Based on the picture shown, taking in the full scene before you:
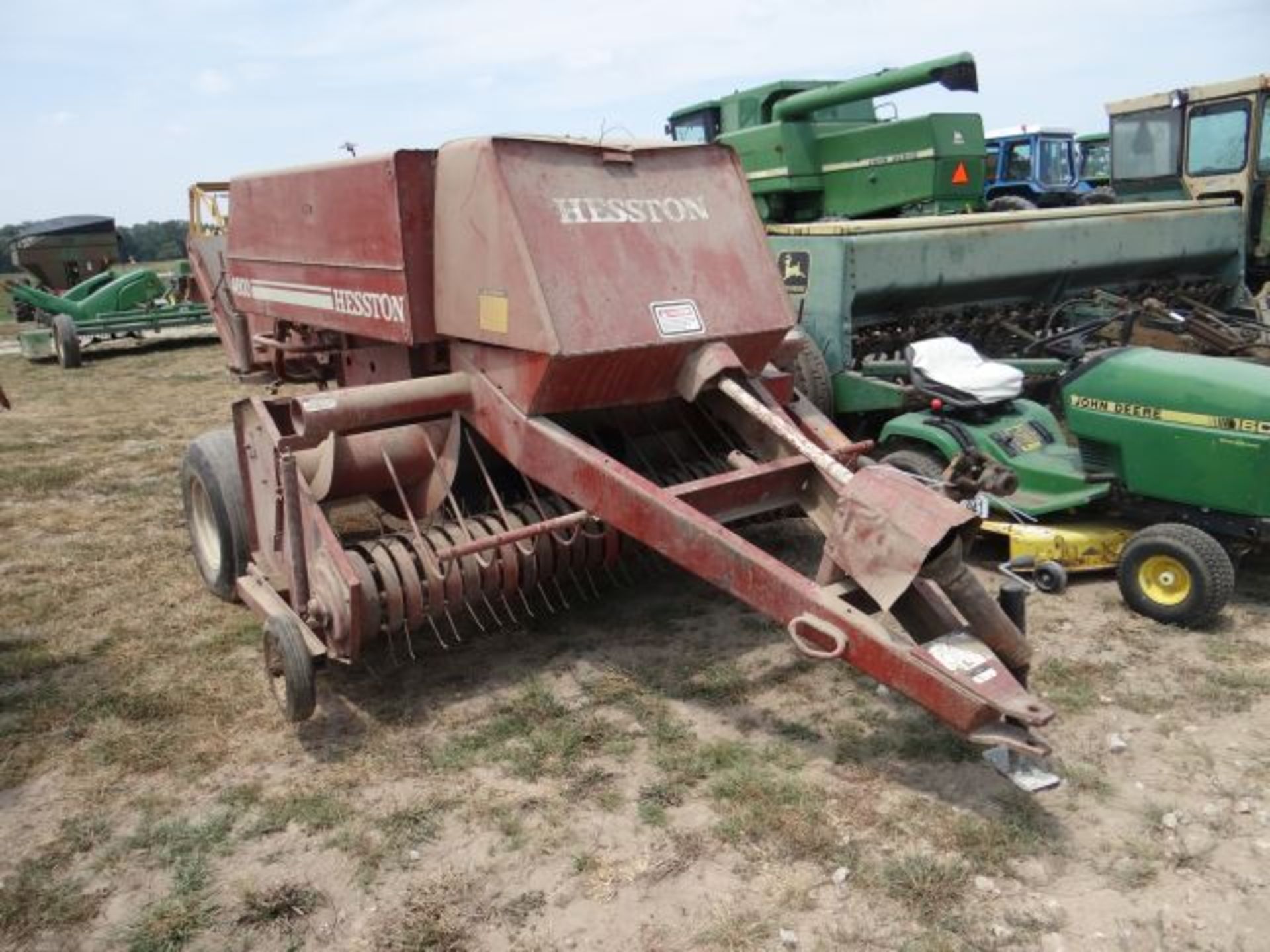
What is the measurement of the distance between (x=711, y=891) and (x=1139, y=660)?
193cm

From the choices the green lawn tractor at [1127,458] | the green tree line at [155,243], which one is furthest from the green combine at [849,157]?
the green tree line at [155,243]

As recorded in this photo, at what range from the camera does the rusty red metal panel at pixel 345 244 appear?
3.72 m

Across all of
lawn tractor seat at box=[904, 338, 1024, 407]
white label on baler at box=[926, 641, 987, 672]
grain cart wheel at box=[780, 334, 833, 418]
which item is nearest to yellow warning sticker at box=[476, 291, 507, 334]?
white label on baler at box=[926, 641, 987, 672]

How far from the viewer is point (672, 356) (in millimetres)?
3568

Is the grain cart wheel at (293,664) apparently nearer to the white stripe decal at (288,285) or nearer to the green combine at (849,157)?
the white stripe decal at (288,285)

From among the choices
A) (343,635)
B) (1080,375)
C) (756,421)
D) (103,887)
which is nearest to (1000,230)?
(1080,375)

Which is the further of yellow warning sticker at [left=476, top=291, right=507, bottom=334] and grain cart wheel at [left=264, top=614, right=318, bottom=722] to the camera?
yellow warning sticker at [left=476, top=291, right=507, bottom=334]

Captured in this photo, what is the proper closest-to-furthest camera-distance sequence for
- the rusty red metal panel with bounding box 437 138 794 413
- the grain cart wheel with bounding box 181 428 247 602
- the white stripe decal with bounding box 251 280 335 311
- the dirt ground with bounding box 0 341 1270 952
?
the dirt ground with bounding box 0 341 1270 952
the rusty red metal panel with bounding box 437 138 794 413
the grain cart wheel with bounding box 181 428 247 602
the white stripe decal with bounding box 251 280 335 311

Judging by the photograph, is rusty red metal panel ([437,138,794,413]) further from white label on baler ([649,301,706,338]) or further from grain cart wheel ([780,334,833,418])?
grain cart wheel ([780,334,833,418])

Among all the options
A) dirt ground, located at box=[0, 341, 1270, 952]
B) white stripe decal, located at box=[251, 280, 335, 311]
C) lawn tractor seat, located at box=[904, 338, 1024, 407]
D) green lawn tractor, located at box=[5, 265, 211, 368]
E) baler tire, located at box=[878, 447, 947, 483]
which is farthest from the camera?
green lawn tractor, located at box=[5, 265, 211, 368]

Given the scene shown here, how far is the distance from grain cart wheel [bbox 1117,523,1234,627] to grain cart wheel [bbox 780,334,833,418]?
1682 millimetres

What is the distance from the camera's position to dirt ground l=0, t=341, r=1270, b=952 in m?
2.43

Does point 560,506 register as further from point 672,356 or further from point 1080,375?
point 1080,375

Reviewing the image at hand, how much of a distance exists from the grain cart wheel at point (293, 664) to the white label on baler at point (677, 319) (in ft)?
5.10
